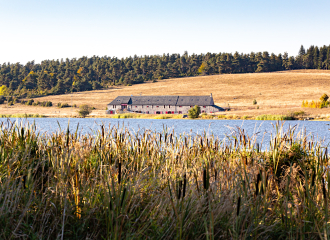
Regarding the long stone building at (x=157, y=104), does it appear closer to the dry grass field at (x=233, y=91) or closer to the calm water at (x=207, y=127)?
the dry grass field at (x=233, y=91)

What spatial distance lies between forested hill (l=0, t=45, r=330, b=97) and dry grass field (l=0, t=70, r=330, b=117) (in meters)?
14.9

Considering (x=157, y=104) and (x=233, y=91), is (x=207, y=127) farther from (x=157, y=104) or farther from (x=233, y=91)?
(x=233, y=91)

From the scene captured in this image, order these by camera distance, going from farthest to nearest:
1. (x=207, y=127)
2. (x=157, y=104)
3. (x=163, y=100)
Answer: (x=163, y=100)
(x=157, y=104)
(x=207, y=127)

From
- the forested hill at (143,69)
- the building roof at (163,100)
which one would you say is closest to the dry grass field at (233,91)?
the building roof at (163,100)

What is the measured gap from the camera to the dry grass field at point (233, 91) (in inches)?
2904

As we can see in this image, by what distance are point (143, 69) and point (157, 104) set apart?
58.3 m

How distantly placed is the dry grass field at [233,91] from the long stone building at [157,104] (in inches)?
175

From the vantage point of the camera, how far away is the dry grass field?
7376cm

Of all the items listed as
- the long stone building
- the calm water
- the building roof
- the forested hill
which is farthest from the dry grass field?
the calm water

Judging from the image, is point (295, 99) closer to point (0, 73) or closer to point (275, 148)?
point (275, 148)

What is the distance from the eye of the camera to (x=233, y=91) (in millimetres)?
88562

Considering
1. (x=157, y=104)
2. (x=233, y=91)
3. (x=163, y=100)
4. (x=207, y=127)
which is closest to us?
(x=207, y=127)

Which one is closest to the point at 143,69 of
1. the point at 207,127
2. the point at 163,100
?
the point at 163,100

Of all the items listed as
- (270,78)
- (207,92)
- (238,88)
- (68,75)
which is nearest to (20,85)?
(68,75)
